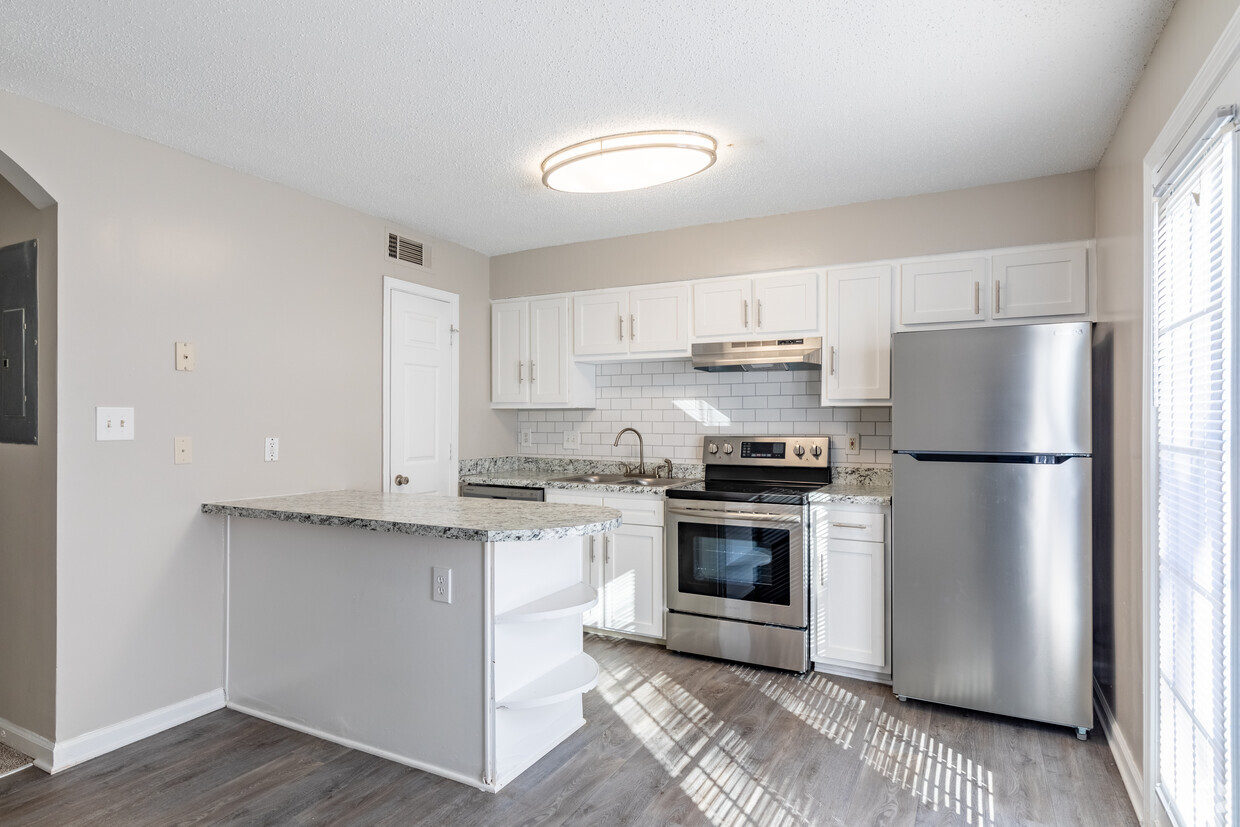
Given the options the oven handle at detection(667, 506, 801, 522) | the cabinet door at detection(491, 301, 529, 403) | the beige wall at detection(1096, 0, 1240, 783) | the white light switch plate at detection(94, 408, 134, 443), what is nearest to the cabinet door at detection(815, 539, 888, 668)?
the oven handle at detection(667, 506, 801, 522)

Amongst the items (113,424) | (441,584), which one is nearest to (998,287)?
(441,584)

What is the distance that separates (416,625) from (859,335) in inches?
98.8

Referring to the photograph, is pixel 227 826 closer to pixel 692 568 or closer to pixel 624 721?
pixel 624 721

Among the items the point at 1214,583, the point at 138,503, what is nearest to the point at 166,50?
the point at 138,503

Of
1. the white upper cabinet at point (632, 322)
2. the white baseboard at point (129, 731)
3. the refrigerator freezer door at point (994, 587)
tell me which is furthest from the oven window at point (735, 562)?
the white baseboard at point (129, 731)

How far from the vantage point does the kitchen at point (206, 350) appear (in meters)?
2.54

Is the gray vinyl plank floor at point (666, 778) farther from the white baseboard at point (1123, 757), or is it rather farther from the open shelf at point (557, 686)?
the open shelf at point (557, 686)

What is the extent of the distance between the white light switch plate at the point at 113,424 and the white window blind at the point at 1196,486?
11.2 ft

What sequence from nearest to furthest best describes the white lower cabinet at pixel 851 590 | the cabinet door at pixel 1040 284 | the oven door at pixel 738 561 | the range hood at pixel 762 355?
the cabinet door at pixel 1040 284 → the white lower cabinet at pixel 851 590 → the oven door at pixel 738 561 → the range hood at pixel 762 355

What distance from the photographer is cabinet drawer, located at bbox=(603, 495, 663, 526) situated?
385cm

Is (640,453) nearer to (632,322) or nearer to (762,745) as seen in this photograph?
(632,322)

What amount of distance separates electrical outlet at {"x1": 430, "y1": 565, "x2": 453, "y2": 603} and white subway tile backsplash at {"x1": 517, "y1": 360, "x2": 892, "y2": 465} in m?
2.19

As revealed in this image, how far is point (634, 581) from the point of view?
3.92 metres

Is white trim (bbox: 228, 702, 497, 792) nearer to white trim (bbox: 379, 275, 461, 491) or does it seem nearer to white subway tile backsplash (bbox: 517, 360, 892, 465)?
white trim (bbox: 379, 275, 461, 491)
